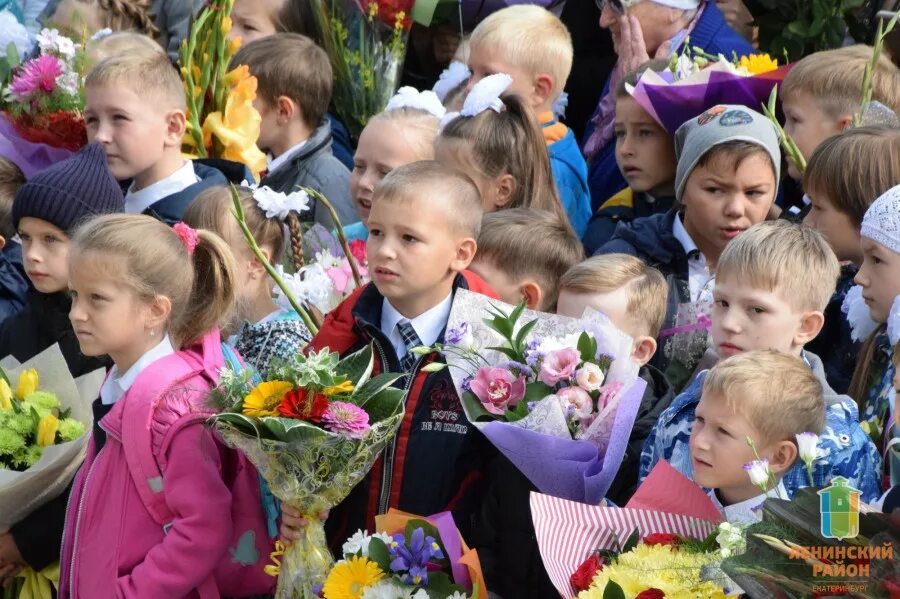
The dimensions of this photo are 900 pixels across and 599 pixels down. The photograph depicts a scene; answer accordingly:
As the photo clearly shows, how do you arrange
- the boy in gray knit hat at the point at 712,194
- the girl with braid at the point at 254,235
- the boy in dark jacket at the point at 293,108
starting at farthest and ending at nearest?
the boy in dark jacket at the point at 293,108
the girl with braid at the point at 254,235
the boy in gray knit hat at the point at 712,194

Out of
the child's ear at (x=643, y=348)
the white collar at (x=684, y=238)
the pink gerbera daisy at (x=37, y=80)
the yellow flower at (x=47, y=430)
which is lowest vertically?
the yellow flower at (x=47, y=430)

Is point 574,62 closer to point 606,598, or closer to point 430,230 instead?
point 430,230

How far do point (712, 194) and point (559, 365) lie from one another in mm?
1576

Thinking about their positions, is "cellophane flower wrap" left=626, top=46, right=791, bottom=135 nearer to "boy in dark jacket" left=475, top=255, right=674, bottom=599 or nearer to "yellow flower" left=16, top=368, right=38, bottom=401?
"boy in dark jacket" left=475, top=255, right=674, bottom=599

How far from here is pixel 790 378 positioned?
3.52 meters

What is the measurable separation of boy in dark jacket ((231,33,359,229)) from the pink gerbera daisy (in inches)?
35.5

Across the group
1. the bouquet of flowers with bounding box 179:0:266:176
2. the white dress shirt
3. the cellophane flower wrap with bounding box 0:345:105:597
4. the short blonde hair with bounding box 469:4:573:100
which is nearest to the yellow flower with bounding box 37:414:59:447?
the cellophane flower wrap with bounding box 0:345:105:597

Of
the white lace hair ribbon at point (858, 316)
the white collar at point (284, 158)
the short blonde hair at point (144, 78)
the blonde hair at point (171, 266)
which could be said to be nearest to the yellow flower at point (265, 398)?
the blonde hair at point (171, 266)

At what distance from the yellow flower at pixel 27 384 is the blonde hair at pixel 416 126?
176 centimetres

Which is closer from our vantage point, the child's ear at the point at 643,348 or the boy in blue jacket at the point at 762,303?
the boy in blue jacket at the point at 762,303

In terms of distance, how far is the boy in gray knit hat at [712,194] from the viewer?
195 inches

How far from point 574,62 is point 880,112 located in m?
2.34

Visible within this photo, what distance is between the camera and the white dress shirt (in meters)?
4.22

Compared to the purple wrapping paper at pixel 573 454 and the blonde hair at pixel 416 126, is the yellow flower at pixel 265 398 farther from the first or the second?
the blonde hair at pixel 416 126
